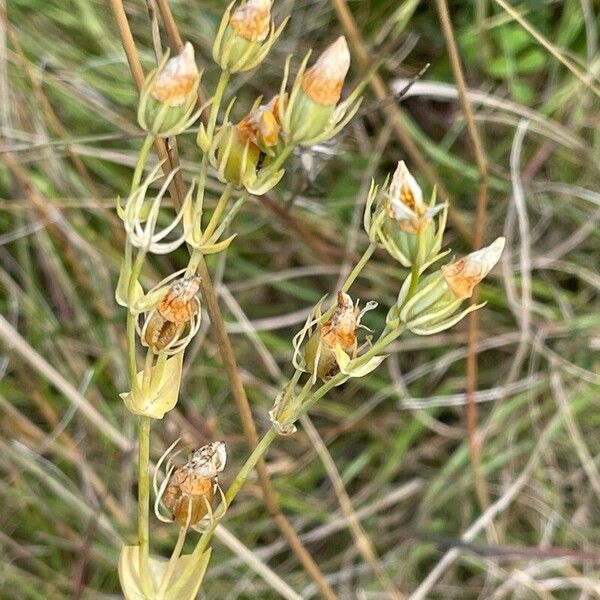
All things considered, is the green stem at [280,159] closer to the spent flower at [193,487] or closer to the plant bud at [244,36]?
the plant bud at [244,36]

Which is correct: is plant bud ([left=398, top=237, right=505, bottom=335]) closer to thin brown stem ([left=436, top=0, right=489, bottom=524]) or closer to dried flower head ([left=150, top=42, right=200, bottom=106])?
dried flower head ([left=150, top=42, right=200, bottom=106])

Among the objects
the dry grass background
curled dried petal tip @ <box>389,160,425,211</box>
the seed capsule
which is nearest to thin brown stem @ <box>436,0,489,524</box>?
the dry grass background

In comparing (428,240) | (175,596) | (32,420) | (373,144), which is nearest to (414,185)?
(428,240)

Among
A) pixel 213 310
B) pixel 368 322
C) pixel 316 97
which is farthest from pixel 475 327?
pixel 316 97

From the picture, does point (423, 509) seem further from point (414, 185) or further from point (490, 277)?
point (414, 185)

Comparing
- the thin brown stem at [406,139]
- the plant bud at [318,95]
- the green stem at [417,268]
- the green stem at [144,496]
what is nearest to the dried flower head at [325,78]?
the plant bud at [318,95]

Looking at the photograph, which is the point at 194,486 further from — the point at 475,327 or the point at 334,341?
the point at 475,327
